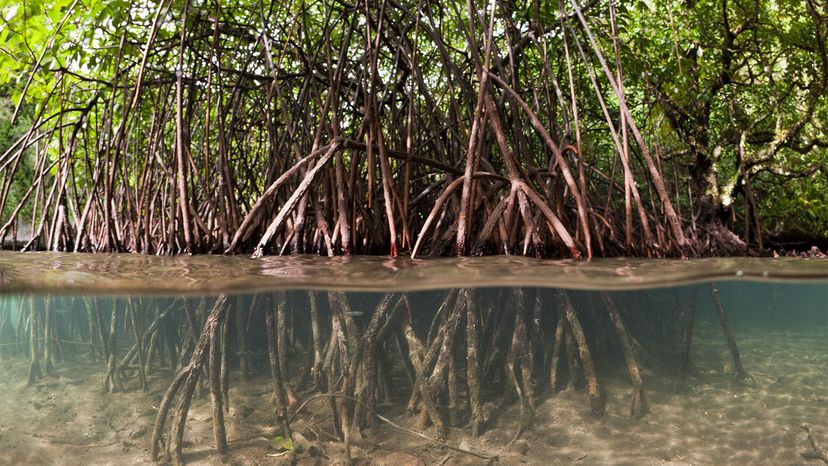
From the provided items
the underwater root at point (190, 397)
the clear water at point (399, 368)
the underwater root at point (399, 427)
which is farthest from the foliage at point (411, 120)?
Answer: the underwater root at point (399, 427)

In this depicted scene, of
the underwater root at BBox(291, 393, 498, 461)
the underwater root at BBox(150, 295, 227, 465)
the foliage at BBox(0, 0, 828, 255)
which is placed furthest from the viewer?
the foliage at BBox(0, 0, 828, 255)

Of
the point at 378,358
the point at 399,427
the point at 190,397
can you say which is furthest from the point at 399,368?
the point at 190,397

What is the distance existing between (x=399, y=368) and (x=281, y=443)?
0.84 metres

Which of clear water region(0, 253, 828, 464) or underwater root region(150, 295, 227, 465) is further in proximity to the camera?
underwater root region(150, 295, 227, 465)

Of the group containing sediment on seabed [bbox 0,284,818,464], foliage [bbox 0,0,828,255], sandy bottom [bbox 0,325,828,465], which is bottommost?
sandy bottom [bbox 0,325,828,465]

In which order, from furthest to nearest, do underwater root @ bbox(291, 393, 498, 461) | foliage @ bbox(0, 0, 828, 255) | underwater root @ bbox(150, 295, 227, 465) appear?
foliage @ bbox(0, 0, 828, 255) → underwater root @ bbox(150, 295, 227, 465) → underwater root @ bbox(291, 393, 498, 461)

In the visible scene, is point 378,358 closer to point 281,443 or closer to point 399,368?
point 399,368

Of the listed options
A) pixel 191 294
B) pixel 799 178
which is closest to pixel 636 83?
pixel 799 178

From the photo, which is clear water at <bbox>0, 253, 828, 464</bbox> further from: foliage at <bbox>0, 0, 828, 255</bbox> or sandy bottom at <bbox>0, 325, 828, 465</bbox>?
foliage at <bbox>0, 0, 828, 255</bbox>

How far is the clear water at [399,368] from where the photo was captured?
365 centimetres

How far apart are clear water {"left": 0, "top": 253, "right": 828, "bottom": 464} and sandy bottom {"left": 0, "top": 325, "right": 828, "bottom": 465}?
0.04 feet

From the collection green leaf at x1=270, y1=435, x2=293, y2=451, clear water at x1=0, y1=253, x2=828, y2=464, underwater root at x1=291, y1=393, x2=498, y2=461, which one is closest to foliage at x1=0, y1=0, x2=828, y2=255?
clear water at x1=0, y1=253, x2=828, y2=464

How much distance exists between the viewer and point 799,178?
26.4 feet

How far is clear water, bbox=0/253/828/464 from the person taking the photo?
3646 mm
